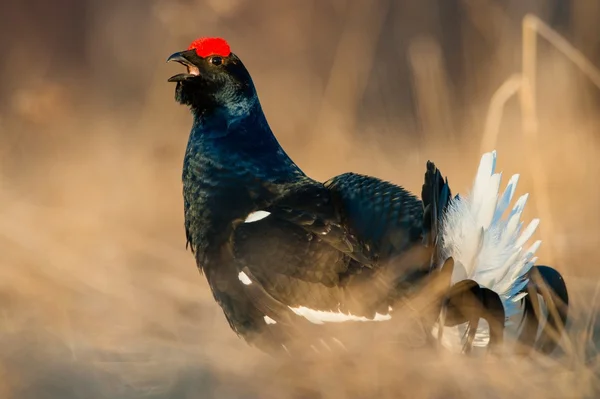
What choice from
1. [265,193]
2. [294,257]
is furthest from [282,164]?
[294,257]

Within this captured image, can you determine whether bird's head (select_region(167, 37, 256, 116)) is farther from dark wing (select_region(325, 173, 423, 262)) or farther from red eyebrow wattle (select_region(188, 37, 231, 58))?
dark wing (select_region(325, 173, 423, 262))

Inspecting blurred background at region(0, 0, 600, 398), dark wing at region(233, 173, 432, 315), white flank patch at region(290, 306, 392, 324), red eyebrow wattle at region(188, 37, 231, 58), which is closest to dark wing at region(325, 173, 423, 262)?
dark wing at region(233, 173, 432, 315)

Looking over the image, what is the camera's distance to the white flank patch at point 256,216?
7.72 feet

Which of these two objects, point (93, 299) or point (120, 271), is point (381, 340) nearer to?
point (93, 299)

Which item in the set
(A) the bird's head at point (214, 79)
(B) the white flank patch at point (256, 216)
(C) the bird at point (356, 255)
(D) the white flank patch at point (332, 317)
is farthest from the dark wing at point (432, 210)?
(A) the bird's head at point (214, 79)

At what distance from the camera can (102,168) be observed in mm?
4660

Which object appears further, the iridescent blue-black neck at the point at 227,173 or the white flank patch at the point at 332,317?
the iridescent blue-black neck at the point at 227,173

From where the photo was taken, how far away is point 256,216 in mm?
2365

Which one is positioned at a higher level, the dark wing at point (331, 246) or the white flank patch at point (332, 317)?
the dark wing at point (331, 246)

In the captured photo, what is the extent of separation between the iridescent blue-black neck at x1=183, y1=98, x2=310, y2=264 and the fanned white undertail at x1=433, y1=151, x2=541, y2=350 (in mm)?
541

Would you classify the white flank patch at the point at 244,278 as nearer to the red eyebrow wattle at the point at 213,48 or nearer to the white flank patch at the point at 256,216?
the white flank patch at the point at 256,216

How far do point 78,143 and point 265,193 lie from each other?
288 centimetres

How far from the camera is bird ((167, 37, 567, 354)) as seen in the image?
2188 millimetres

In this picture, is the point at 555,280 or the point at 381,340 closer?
the point at 381,340
